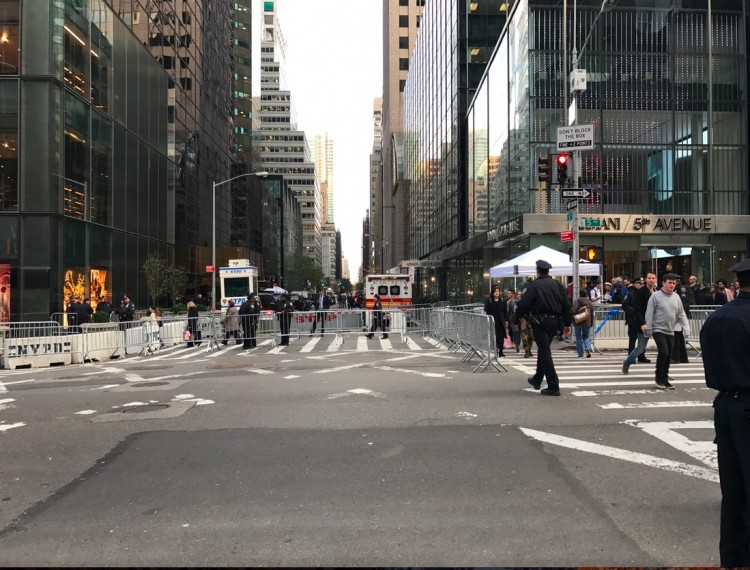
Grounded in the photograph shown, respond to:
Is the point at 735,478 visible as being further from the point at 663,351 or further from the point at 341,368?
the point at 341,368

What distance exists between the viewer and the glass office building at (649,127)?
2666cm

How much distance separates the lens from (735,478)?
319 centimetres

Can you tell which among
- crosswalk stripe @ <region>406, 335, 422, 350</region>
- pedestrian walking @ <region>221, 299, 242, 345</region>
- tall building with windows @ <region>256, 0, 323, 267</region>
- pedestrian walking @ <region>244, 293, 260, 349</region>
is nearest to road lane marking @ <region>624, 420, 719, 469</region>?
crosswalk stripe @ <region>406, 335, 422, 350</region>

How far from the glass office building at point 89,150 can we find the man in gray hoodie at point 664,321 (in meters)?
23.4

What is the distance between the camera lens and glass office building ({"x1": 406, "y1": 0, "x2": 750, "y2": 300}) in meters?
26.7

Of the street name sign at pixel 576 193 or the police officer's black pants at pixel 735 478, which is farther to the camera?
the street name sign at pixel 576 193

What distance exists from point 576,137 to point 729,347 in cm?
1403

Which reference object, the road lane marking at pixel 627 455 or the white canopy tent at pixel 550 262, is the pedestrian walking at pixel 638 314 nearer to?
the road lane marking at pixel 627 455

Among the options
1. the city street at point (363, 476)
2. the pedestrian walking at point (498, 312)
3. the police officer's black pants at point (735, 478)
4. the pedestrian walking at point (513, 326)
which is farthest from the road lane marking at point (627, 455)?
the pedestrian walking at point (513, 326)

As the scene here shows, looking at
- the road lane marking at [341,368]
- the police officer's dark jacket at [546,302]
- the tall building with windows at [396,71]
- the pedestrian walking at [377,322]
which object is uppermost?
the tall building with windows at [396,71]

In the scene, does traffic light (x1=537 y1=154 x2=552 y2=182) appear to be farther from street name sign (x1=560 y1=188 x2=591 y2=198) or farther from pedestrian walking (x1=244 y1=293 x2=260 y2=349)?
pedestrian walking (x1=244 y1=293 x2=260 y2=349)

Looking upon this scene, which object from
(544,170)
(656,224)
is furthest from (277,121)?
(544,170)

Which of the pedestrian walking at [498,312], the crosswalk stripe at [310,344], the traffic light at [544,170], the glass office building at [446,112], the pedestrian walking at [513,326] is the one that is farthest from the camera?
the glass office building at [446,112]

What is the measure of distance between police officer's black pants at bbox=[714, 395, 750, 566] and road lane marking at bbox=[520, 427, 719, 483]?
5.90ft
